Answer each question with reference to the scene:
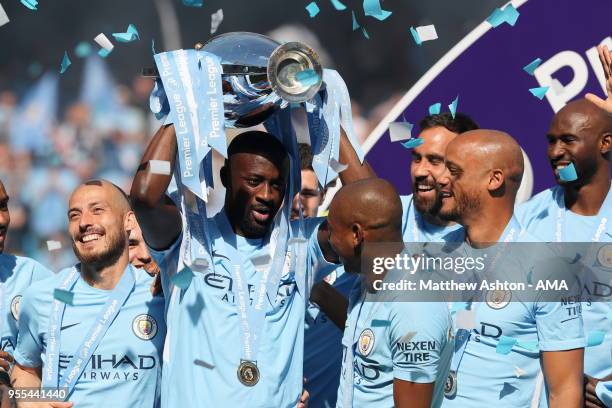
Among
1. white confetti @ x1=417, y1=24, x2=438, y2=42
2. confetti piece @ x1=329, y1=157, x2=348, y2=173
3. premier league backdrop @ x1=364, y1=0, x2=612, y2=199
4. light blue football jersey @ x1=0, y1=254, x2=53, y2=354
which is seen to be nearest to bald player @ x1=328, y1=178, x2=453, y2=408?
confetti piece @ x1=329, y1=157, x2=348, y2=173

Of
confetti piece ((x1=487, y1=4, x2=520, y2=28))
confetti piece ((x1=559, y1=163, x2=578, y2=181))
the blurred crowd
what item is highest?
confetti piece ((x1=487, y1=4, x2=520, y2=28))

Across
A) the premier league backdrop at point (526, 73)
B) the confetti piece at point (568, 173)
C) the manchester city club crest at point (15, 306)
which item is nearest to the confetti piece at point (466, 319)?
the confetti piece at point (568, 173)

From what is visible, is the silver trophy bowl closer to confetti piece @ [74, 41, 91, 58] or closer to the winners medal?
the winners medal

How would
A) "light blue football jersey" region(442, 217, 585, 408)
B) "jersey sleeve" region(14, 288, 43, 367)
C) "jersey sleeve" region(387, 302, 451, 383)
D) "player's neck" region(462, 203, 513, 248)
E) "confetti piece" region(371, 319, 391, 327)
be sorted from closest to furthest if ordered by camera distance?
"jersey sleeve" region(387, 302, 451, 383) < "confetti piece" region(371, 319, 391, 327) < "light blue football jersey" region(442, 217, 585, 408) < "player's neck" region(462, 203, 513, 248) < "jersey sleeve" region(14, 288, 43, 367)

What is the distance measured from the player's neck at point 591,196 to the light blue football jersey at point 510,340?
77 centimetres

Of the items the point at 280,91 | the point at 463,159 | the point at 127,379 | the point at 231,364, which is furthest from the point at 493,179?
the point at 127,379

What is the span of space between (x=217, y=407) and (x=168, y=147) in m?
0.92

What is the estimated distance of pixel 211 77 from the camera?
3.94 metres

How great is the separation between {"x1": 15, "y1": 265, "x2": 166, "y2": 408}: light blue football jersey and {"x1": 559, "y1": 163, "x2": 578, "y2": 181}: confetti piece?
5.59 feet

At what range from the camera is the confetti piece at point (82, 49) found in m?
6.26

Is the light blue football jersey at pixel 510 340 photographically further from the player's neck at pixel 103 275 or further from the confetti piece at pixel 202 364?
the player's neck at pixel 103 275

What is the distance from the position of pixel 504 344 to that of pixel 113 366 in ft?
4.91

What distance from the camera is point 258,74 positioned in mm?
3920

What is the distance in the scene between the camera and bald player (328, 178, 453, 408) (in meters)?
3.72
